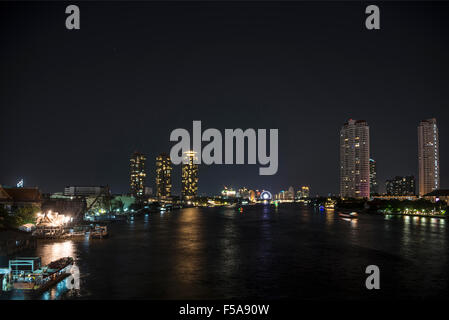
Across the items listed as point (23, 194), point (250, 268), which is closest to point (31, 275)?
point (250, 268)

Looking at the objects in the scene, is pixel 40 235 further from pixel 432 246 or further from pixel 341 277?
pixel 432 246

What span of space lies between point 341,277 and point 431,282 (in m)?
6.24

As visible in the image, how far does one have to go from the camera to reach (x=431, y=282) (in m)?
26.7

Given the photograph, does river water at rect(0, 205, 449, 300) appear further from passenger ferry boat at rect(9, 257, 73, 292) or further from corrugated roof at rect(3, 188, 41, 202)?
corrugated roof at rect(3, 188, 41, 202)

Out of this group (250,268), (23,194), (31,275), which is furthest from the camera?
(23,194)

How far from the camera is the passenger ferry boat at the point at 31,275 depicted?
68.7 feet

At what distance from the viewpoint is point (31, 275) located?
2167 cm

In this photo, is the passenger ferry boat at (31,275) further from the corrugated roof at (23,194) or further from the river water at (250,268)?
the corrugated roof at (23,194)

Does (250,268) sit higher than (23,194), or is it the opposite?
(23,194)

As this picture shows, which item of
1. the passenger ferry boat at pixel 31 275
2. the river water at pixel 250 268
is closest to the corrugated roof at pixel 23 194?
the river water at pixel 250 268

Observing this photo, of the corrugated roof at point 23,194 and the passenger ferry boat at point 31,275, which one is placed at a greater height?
the corrugated roof at point 23,194

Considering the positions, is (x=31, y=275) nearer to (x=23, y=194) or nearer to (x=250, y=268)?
(x=250, y=268)
